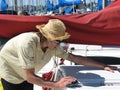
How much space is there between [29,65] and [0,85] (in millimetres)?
1038

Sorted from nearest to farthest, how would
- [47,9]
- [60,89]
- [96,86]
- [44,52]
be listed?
[96,86]
[60,89]
[44,52]
[47,9]

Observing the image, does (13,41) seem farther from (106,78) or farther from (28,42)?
(106,78)

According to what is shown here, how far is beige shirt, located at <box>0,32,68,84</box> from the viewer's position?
376 centimetres

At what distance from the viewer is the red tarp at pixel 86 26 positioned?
417 centimetres

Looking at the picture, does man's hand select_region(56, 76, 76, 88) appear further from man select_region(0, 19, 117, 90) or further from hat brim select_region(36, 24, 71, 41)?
hat brim select_region(36, 24, 71, 41)

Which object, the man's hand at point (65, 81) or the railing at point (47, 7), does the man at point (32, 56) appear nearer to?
the man's hand at point (65, 81)

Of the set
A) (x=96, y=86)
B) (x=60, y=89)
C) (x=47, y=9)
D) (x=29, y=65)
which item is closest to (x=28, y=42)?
(x=29, y=65)

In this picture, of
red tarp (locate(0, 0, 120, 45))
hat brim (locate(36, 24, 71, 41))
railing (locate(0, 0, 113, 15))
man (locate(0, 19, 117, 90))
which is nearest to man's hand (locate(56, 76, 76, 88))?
man (locate(0, 19, 117, 90))

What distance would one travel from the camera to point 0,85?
15.3 ft

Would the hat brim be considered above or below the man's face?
above

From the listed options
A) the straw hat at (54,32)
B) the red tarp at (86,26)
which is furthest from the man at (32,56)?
the red tarp at (86,26)

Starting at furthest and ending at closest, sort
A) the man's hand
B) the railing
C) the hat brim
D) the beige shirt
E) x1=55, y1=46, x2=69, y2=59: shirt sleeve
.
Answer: the railing
x1=55, y1=46, x2=69, y2=59: shirt sleeve
the beige shirt
the hat brim
the man's hand

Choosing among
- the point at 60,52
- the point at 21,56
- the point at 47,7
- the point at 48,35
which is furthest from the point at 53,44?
the point at 47,7

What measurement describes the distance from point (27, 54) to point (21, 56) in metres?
0.07
